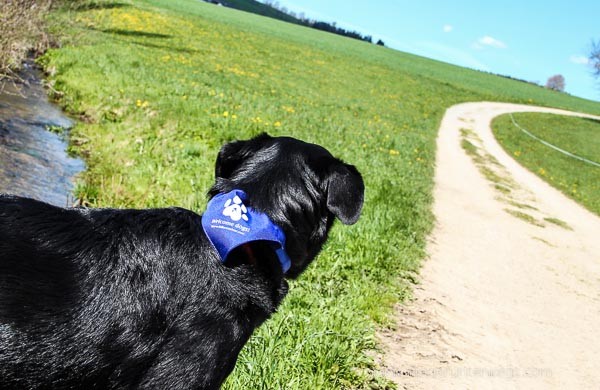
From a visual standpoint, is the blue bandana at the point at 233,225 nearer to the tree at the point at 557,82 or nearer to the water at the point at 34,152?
the water at the point at 34,152

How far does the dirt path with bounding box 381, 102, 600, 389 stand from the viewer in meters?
4.55

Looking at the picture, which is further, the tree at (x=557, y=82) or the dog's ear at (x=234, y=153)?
the tree at (x=557, y=82)

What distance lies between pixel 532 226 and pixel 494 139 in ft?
50.4

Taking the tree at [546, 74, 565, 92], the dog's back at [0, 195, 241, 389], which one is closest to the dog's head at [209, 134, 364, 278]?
the dog's back at [0, 195, 241, 389]

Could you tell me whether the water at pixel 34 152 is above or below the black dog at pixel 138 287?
below

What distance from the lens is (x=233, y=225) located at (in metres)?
2.34

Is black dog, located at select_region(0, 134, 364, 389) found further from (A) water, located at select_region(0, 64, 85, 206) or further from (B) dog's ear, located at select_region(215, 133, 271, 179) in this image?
(A) water, located at select_region(0, 64, 85, 206)

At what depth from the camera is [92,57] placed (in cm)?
1384

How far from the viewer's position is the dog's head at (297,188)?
8.80ft

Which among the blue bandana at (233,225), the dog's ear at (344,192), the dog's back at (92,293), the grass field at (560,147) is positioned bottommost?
the grass field at (560,147)

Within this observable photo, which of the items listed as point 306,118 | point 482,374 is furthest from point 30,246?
point 306,118

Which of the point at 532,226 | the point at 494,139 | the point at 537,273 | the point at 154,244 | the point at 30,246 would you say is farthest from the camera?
the point at 494,139

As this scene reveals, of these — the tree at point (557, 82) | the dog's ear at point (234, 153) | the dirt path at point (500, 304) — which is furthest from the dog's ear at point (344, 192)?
the tree at point (557, 82)

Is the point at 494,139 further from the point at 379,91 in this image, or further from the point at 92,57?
the point at 92,57
